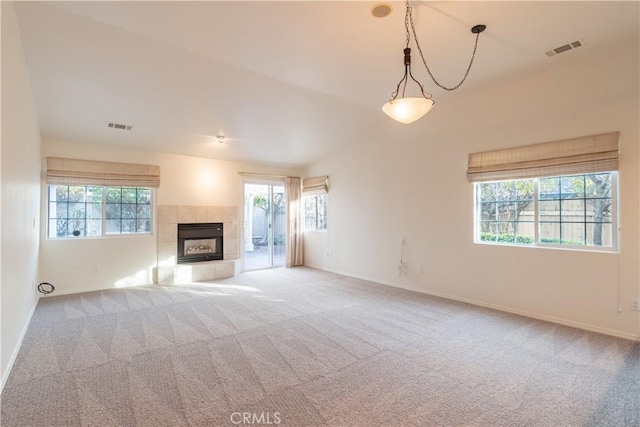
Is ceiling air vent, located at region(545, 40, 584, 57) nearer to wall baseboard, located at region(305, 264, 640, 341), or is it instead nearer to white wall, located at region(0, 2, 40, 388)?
wall baseboard, located at region(305, 264, 640, 341)

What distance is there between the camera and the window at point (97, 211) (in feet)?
16.5

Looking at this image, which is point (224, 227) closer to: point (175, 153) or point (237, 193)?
point (237, 193)

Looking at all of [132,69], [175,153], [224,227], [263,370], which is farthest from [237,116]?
[263,370]

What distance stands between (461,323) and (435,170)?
2352 mm

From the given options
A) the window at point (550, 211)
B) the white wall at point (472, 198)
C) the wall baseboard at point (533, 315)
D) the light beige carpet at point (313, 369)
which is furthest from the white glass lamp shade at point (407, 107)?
the wall baseboard at point (533, 315)

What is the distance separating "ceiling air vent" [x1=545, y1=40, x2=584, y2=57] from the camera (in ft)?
9.70

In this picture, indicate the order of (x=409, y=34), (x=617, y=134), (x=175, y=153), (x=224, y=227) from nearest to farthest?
(x=409, y=34) → (x=617, y=134) → (x=175, y=153) → (x=224, y=227)

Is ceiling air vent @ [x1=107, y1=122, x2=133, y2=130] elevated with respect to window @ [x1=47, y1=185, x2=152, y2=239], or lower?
elevated

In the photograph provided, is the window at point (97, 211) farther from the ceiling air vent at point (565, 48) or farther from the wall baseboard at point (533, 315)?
the ceiling air vent at point (565, 48)

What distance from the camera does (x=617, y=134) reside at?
3.28m

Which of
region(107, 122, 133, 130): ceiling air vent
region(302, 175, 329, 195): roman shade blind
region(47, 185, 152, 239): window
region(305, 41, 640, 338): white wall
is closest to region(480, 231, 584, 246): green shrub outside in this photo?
region(305, 41, 640, 338): white wall

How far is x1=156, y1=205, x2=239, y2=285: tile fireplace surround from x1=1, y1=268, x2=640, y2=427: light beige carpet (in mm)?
1418

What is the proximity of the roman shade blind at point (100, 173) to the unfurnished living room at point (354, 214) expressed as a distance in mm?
35

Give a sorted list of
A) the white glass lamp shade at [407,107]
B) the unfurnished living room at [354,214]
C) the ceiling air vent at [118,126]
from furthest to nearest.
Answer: the ceiling air vent at [118,126], the white glass lamp shade at [407,107], the unfurnished living room at [354,214]
